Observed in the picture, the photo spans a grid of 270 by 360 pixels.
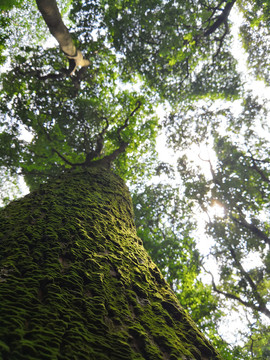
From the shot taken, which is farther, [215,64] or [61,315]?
[215,64]

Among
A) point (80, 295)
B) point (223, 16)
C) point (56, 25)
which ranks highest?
point (223, 16)

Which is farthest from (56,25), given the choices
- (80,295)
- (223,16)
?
(80,295)

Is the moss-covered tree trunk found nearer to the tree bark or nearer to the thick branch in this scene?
the tree bark

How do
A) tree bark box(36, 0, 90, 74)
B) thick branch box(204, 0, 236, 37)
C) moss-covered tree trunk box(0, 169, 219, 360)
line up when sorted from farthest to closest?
thick branch box(204, 0, 236, 37) → tree bark box(36, 0, 90, 74) → moss-covered tree trunk box(0, 169, 219, 360)

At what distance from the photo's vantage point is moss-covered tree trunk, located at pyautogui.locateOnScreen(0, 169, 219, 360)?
108 cm

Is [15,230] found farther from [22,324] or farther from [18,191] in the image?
[18,191]

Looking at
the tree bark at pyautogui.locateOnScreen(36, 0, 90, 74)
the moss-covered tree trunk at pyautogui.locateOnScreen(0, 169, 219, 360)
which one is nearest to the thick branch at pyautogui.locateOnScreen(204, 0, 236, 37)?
the tree bark at pyautogui.locateOnScreen(36, 0, 90, 74)

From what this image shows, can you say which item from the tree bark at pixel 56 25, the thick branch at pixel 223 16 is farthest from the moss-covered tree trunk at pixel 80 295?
the thick branch at pixel 223 16

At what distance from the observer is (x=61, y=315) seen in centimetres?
125

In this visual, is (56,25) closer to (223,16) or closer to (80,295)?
(223,16)

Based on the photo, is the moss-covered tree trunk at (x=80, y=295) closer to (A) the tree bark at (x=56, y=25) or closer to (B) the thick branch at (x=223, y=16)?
(A) the tree bark at (x=56, y=25)

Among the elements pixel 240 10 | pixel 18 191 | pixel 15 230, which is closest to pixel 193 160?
pixel 240 10

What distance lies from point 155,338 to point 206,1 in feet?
36.1

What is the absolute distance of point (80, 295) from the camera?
1.52 meters
